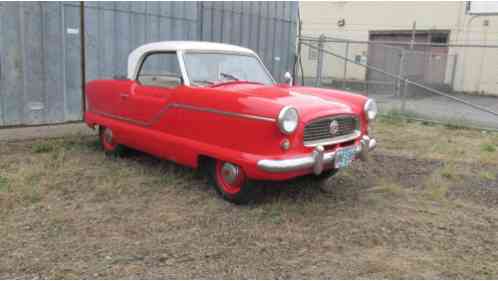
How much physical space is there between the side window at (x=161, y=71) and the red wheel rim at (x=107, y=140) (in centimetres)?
93

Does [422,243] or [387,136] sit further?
[387,136]

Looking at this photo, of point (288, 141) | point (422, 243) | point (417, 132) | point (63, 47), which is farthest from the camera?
point (417, 132)

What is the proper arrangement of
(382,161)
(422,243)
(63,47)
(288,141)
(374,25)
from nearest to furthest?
(422,243)
(288,141)
(382,161)
(63,47)
(374,25)

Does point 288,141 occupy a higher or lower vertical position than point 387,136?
higher

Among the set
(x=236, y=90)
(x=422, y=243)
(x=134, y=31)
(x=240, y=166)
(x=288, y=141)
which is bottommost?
(x=422, y=243)

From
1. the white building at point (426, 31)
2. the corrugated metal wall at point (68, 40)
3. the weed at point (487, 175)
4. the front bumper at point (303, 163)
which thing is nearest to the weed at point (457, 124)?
the weed at point (487, 175)

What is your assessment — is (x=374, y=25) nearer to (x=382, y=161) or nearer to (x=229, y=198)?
(x=382, y=161)

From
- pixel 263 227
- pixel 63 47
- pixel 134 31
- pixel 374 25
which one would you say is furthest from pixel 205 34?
pixel 374 25

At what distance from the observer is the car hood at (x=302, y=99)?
154 inches

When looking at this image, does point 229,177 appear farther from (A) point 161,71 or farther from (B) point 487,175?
(B) point 487,175

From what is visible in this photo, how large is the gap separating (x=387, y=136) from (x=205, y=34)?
14.8ft

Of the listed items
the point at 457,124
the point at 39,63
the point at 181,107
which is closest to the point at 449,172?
the point at 181,107

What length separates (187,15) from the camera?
921 cm

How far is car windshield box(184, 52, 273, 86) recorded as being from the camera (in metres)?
4.70
